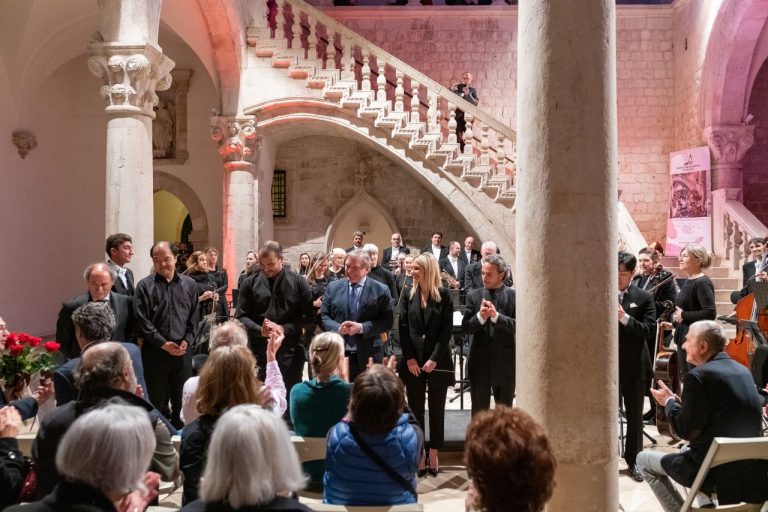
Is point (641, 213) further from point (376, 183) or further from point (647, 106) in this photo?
point (376, 183)

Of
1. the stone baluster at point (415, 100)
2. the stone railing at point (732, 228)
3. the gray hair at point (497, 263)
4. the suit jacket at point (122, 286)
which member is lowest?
the suit jacket at point (122, 286)

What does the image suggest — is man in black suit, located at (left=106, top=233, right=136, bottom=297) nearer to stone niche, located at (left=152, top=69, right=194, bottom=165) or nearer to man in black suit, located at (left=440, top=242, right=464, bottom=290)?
man in black suit, located at (left=440, top=242, right=464, bottom=290)

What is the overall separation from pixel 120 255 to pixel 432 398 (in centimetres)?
250

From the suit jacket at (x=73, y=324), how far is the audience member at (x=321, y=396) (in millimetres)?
1673

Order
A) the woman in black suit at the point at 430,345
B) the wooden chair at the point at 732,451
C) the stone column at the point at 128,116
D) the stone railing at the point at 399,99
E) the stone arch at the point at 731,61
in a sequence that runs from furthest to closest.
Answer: the stone arch at the point at 731,61
the stone railing at the point at 399,99
the stone column at the point at 128,116
the woman in black suit at the point at 430,345
the wooden chair at the point at 732,451

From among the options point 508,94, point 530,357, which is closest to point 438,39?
point 508,94

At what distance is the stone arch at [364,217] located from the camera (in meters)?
12.9

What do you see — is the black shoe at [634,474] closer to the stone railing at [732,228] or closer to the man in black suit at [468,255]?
the man in black suit at [468,255]

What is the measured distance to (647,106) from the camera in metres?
14.1

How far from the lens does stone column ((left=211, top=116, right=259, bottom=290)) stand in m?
10.9

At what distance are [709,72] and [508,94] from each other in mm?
4003

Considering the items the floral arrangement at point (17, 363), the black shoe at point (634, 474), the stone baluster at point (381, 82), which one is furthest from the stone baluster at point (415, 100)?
the floral arrangement at point (17, 363)

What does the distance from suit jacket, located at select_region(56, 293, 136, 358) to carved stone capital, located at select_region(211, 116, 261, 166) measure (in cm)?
656

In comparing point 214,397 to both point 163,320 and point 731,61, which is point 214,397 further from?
point 731,61
